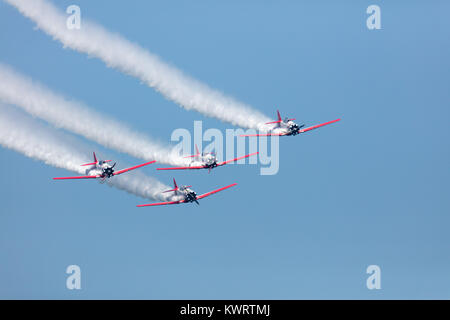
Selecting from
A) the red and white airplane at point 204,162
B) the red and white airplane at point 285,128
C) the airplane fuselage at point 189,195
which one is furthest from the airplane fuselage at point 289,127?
the airplane fuselage at point 189,195

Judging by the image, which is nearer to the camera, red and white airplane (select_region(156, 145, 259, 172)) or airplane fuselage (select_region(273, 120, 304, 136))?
red and white airplane (select_region(156, 145, 259, 172))

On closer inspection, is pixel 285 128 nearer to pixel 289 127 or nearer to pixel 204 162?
pixel 289 127

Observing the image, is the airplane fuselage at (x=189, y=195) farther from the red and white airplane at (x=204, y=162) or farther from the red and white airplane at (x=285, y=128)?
the red and white airplane at (x=285, y=128)

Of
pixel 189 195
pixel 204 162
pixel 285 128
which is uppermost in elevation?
pixel 285 128

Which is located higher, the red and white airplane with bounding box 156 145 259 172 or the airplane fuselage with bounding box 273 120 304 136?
the airplane fuselage with bounding box 273 120 304 136

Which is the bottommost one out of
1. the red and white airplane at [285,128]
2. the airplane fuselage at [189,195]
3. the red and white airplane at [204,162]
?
the airplane fuselage at [189,195]

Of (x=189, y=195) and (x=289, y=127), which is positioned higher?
(x=289, y=127)

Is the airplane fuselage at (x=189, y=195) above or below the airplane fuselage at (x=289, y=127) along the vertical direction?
below

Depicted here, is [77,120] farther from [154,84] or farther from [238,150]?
[238,150]

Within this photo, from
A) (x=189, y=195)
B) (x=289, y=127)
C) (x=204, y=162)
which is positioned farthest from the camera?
(x=289, y=127)

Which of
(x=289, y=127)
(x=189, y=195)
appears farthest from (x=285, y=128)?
(x=189, y=195)

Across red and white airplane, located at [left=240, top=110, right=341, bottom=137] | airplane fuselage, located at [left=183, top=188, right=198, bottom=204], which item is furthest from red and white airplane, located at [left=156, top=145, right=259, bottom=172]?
red and white airplane, located at [left=240, top=110, right=341, bottom=137]

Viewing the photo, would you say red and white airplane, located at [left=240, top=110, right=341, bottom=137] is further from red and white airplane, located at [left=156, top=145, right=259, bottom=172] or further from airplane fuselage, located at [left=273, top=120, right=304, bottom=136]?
red and white airplane, located at [left=156, top=145, right=259, bottom=172]

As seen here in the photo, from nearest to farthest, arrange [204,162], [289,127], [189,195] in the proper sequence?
[189,195]
[204,162]
[289,127]
